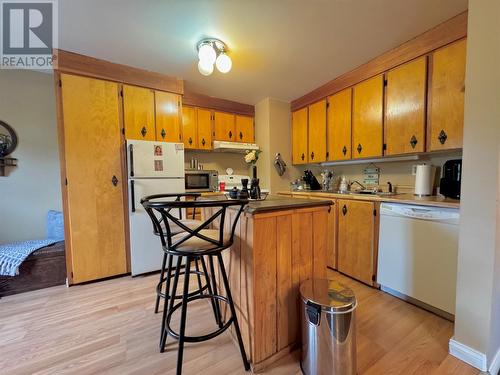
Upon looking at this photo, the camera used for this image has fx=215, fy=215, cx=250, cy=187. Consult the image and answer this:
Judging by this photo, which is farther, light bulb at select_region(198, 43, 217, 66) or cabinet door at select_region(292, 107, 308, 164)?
cabinet door at select_region(292, 107, 308, 164)

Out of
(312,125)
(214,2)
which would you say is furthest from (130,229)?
(312,125)

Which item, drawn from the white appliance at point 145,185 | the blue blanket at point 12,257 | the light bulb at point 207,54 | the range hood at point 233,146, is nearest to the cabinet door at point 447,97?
the light bulb at point 207,54

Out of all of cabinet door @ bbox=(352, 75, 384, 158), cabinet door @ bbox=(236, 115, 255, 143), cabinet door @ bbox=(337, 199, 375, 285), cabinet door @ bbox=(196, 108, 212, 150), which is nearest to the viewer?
cabinet door @ bbox=(337, 199, 375, 285)

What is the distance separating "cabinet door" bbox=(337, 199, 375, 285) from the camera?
212 centimetres

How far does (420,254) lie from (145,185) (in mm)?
2713

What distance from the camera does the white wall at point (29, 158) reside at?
8.40ft

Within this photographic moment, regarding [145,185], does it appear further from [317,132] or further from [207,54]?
[317,132]

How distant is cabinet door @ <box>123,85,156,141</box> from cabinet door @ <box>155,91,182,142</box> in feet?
0.19

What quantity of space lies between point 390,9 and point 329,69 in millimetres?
919

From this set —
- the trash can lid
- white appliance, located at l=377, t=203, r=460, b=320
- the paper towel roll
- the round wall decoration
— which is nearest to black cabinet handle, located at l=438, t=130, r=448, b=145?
the paper towel roll

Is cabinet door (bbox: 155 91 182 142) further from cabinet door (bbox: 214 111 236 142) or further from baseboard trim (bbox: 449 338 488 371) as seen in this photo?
baseboard trim (bbox: 449 338 488 371)

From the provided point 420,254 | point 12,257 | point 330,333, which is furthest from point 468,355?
point 12,257

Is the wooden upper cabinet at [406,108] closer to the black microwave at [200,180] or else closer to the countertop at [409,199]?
the countertop at [409,199]

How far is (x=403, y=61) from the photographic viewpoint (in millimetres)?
2094
